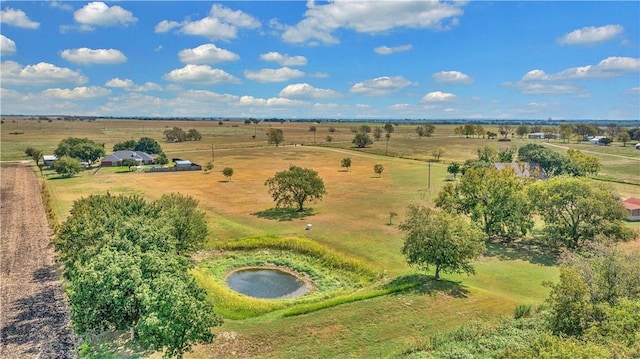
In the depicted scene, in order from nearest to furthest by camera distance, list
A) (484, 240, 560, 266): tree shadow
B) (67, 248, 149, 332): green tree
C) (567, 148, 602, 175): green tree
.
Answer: (67, 248, 149, 332): green tree, (484, 240, 560, 266): tree shadow, (567, 148, 602, 175): green tree

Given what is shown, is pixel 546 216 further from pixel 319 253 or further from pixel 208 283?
pixel 208 283

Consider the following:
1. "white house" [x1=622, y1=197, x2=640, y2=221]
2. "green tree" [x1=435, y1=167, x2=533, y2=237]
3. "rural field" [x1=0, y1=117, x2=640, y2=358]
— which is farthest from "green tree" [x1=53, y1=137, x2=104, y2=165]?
"white house" [x1=622, y1=197, x2=640, y2=221]

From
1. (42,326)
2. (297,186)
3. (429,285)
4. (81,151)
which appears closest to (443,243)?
(429,285)

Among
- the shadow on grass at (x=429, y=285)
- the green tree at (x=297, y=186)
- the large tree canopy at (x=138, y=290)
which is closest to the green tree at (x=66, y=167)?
the green tree at (x=297, y=186)

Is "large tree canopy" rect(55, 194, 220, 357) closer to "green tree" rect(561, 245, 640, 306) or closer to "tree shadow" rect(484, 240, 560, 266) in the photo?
"green tree" rect(561, 245, 640, 306)

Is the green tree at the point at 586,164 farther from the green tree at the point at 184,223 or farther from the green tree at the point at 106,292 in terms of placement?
the green tree at the point at 106,292

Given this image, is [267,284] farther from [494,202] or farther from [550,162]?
[550,162]
